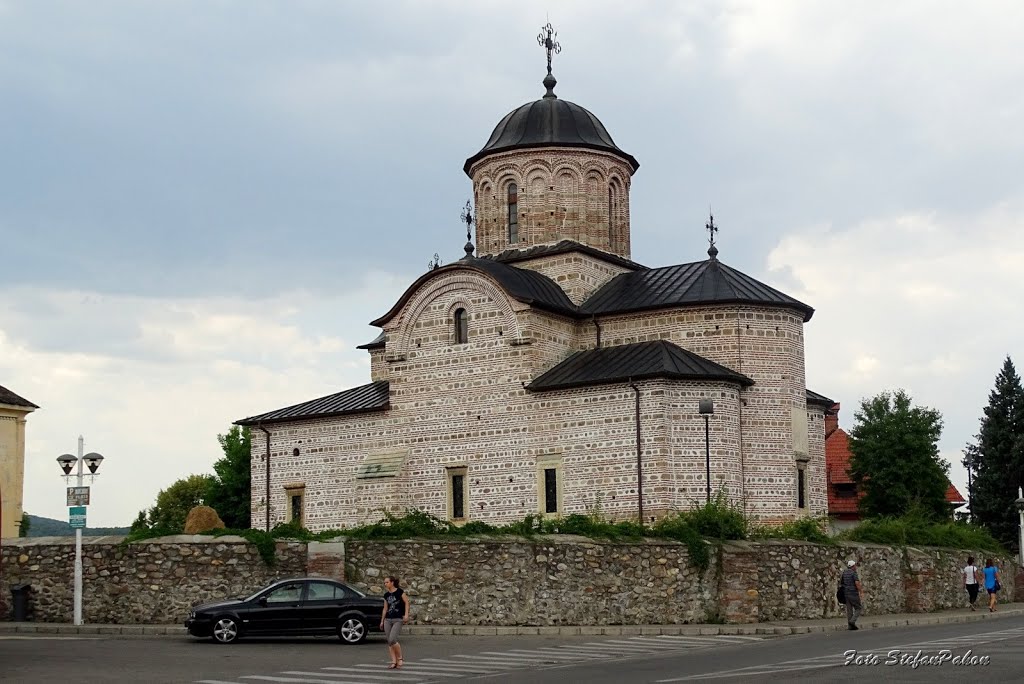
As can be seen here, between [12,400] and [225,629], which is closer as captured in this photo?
[225,629]

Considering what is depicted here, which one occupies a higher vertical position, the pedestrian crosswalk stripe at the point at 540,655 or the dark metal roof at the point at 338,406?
the dark metal roof at the point at 338,406

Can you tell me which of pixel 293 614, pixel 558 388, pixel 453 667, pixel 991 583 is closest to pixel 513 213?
pixel 558 388

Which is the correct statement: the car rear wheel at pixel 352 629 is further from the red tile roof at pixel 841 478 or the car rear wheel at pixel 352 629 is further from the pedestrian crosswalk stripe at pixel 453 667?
the red tile roof at pixel 841 478

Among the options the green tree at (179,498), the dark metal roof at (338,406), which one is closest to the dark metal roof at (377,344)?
the dark metal roof at (338,406)

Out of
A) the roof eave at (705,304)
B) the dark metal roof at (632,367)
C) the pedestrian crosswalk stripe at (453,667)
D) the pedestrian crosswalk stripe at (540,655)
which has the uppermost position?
the roof eave at (705,304)

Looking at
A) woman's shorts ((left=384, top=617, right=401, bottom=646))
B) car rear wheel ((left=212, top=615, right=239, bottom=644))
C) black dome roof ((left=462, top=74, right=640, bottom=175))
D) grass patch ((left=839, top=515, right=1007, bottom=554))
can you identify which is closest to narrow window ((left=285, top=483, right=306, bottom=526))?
black dome roof ((left=462, top=74, right=640, bottom=175))

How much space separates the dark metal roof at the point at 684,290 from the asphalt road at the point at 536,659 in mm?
12892

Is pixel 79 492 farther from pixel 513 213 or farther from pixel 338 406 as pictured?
pixel 513 213

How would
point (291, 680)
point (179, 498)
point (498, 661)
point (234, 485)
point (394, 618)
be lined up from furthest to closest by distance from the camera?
point (179, 498) < point (234, 485) < point (498, 661) < point (394, 618) < point (291, 680)

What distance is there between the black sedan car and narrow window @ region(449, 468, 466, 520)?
13426mm

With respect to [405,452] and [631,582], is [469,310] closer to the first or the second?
[405,452]

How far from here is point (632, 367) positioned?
104 feet

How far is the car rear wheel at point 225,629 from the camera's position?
19.9 meters

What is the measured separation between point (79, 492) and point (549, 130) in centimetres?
1890
